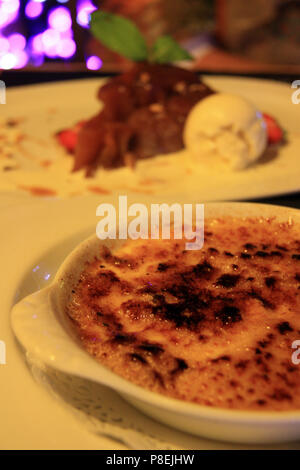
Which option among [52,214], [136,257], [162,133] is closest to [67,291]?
[136,257]

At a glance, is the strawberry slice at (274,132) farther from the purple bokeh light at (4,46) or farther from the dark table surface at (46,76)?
the purple bokeh light at (4,46)

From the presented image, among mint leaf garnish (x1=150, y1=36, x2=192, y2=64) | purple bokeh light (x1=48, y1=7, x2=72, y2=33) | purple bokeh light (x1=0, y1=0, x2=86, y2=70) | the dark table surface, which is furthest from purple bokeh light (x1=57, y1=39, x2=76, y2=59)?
mint leaf garnish (x1=150, y1=36, x2=192, y2=64)

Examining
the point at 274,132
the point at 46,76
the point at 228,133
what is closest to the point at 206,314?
the point at 228,133

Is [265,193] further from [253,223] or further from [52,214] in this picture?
[52,214]

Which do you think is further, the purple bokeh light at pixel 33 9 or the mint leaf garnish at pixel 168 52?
the purple bokeh light at pixel 33 9

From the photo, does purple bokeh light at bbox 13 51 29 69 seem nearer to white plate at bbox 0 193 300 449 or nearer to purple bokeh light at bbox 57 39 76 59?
purple bokeh light at bbox 57 39 76 59
